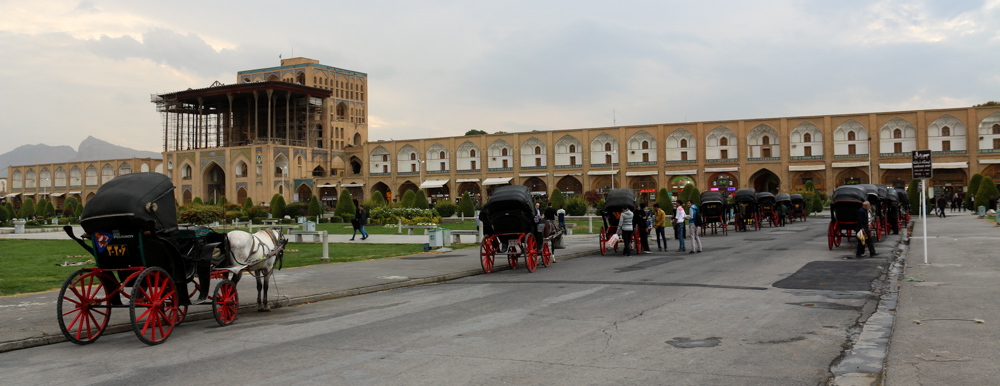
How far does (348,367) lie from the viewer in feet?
18.7

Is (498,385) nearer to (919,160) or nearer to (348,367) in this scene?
(348,367)

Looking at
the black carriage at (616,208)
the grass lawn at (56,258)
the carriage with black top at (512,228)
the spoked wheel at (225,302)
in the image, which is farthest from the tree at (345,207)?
the spoked wheel at (225,302)

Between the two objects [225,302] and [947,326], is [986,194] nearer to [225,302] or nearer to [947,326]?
[947,326]

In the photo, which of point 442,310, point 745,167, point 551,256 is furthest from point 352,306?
point 745,167

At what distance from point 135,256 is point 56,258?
43.3 ft

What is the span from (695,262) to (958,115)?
180ft

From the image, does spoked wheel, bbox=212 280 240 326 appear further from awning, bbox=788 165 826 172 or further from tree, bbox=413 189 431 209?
awning, bbox=788 165 826 172

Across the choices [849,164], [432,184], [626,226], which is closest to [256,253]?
[626,226]

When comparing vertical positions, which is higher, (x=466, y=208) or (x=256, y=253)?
(x=466, y=208)

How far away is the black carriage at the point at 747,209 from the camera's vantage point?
30333mm

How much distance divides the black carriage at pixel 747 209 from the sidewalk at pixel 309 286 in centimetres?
1370

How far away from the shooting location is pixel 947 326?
6.84 meters

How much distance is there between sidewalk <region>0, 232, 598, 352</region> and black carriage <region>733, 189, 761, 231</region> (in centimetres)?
1370

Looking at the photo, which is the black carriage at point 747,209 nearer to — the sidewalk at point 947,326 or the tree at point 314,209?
the sidewalk at point 947,326
